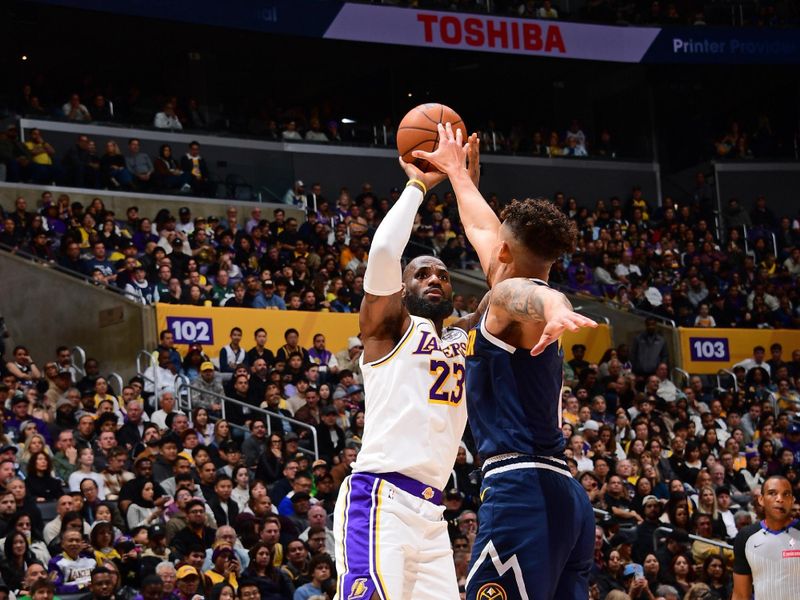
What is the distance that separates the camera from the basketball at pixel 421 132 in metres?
6.00

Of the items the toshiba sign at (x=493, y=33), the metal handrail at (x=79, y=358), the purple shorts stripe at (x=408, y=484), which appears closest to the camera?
the purple shorts stripe at (x=408, y=484)

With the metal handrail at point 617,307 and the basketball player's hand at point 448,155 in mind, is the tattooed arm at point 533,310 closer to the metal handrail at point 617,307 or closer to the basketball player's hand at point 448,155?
the basketball player's hand at point 448,155

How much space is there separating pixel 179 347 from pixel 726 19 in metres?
16.6

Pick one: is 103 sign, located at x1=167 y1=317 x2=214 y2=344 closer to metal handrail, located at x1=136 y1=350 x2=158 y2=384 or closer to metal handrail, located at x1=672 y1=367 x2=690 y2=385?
metal handrail, located at x1=136 y1=350 x2=158 y2=384

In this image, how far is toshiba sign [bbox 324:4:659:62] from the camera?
80.1ft

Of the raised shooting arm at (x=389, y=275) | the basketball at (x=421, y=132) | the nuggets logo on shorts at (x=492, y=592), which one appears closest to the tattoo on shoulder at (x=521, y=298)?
the raised shooting arm at (x=389, y=275)

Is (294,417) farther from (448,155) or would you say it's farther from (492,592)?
(492,592)

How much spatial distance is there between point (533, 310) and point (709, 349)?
17.7 m

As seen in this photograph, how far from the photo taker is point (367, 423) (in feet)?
19.1

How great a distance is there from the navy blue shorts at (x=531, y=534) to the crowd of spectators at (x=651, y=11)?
72.1 feet

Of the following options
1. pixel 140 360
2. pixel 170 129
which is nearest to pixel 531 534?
pixel 140 360

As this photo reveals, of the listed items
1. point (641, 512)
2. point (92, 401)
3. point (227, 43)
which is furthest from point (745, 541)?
point (227, 43)

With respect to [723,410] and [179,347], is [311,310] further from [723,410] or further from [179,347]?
[723,410]

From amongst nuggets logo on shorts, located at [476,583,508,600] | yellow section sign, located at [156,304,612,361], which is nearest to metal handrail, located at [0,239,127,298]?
yellow section sign, located at [156,304,612,361]
